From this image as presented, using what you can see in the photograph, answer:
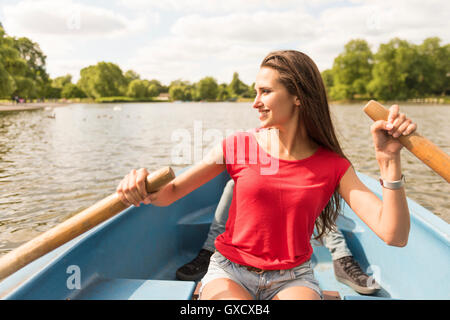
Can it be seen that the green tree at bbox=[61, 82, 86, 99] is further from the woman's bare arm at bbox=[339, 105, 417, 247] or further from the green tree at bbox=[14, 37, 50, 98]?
the woman's bare arm at bbox=[339, 105, 417, 247]

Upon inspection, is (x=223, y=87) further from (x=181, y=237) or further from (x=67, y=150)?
(x=181, y=237)

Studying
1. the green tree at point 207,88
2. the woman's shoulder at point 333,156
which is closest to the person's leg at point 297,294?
the woman's shoulder at point 333,156

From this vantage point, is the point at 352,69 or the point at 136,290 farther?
the point at 352,69

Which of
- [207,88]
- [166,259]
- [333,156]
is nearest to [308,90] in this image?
[333,156]

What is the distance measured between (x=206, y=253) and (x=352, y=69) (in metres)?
60.5

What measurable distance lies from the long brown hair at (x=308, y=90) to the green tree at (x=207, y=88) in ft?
305

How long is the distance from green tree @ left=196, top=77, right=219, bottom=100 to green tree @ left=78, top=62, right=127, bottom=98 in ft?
69.3

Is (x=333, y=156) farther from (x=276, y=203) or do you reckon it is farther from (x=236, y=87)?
(x=236, y=87)

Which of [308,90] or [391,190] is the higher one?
[308,90]

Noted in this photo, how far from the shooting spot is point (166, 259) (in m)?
2.68

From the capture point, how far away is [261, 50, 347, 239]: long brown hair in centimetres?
144

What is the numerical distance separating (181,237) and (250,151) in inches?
64.3

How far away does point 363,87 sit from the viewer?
56.2 metres

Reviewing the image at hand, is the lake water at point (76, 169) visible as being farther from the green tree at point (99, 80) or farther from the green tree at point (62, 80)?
the green tree at point (62, 80)
